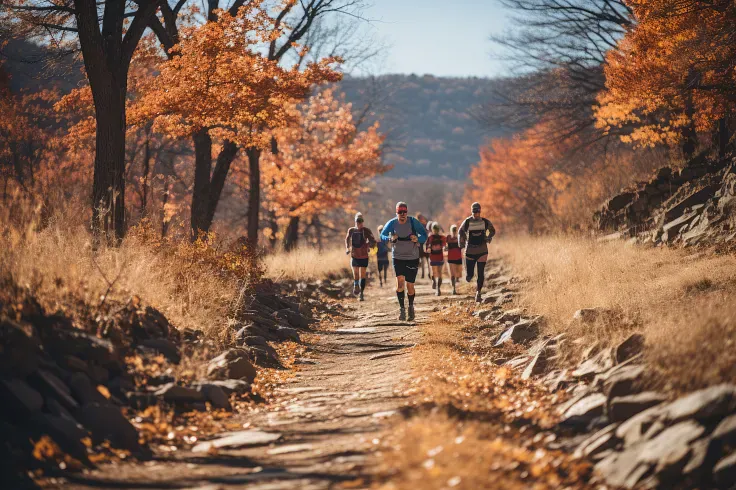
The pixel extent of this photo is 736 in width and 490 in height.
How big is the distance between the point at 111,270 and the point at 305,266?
14108 millimetres

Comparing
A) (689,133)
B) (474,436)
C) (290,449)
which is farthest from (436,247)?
(474,436)

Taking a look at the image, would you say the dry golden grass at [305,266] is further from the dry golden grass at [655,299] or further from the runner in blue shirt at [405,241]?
the dry golden grass at [655,299]

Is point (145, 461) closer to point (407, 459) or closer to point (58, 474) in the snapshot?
point (58, 474)

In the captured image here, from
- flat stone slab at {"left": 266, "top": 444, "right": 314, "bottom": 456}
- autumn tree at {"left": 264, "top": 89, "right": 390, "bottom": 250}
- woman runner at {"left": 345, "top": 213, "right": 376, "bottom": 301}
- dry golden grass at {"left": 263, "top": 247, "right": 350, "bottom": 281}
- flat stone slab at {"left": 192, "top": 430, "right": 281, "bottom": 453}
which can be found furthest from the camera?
autumn tree at {"left": 264, "top": 89, "right": 390, "bottom": 250}

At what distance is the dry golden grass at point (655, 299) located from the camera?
554 centimetres

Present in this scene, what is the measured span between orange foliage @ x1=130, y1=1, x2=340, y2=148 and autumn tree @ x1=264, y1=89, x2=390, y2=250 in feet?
43.8

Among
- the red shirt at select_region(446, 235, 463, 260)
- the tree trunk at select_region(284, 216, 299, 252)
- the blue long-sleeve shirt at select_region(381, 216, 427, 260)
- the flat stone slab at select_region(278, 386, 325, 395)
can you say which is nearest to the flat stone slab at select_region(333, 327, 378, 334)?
the blue long-sleeve shirt at select_region(381, 216, 427, 260)

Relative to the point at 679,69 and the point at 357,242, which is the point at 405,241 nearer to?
the point at 357,242

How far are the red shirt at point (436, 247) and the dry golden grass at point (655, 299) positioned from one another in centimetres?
279

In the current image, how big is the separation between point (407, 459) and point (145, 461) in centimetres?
224

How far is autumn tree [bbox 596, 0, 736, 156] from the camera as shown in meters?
14.4

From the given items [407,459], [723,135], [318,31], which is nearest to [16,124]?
[318,31]

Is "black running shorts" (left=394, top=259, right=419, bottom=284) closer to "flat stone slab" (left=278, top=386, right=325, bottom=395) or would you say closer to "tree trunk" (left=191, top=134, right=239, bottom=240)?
"flat stone slab" (left=278, top=386, right=325, bottom=395)

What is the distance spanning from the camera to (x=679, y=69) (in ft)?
49.7
